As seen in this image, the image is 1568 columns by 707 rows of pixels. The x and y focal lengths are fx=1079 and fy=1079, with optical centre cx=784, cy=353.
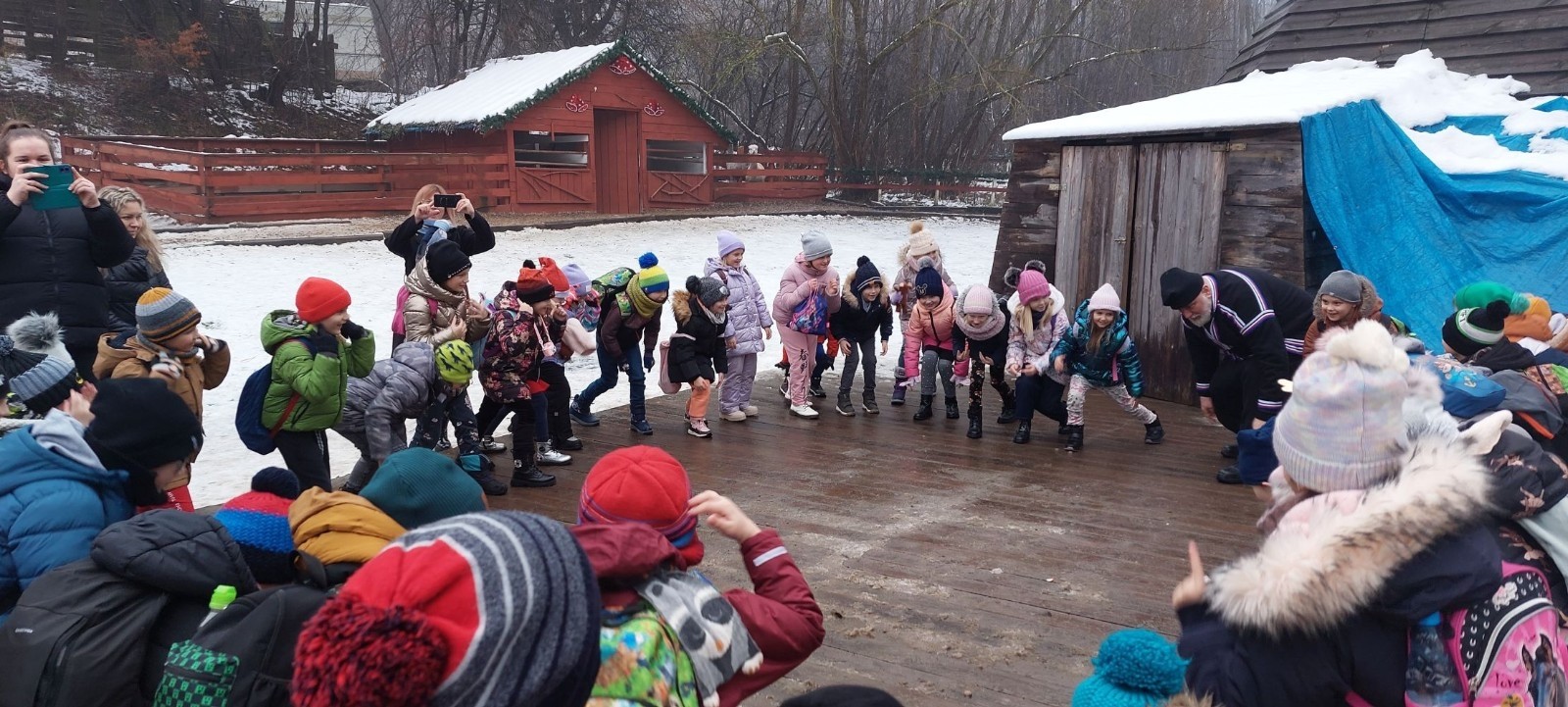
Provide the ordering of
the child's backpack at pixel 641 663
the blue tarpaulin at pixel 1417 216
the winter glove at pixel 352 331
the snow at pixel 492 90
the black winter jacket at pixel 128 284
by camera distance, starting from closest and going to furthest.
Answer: the child's backpack at pixel 641 663 → the winter glove at pixel 352 331 → the black winter jacket at pixel 128 284 → the blue tarpaulin at pixel 1417 216 → the snow at pixel 492 90

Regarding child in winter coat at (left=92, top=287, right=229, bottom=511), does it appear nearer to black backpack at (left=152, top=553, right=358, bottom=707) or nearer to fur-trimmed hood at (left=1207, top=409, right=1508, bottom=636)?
black backpack at (left=152, top=553, right=358, bottom=707)

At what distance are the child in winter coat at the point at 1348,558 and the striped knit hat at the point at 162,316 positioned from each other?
14.7 ft

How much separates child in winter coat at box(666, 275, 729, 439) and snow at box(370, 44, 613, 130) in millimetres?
14463

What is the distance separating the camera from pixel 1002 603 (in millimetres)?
4707

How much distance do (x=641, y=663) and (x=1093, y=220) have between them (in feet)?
29.0

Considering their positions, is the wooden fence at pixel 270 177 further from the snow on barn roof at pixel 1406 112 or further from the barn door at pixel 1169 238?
the barn door at pixel 1169 238

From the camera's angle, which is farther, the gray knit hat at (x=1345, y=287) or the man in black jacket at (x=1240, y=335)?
the man in black jacket at (x=1240, y=335)

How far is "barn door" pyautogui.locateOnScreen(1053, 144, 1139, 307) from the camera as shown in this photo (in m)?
9.73

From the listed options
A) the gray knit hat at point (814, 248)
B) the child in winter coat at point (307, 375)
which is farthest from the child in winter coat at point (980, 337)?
the child in winter coat at point (307, 375)

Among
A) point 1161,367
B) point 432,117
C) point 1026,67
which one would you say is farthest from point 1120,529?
point 1026,67

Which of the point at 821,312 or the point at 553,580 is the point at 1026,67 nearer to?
the point at 821,312

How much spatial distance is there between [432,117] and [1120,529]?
19.8 meters

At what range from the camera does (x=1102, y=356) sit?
7.56 meters

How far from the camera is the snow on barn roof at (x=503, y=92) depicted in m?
21.4
